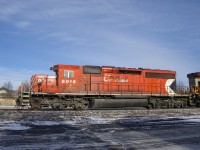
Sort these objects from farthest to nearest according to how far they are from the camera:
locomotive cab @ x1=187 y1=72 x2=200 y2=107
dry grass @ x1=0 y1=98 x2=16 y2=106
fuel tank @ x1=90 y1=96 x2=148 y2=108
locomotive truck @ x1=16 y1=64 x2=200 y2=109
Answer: dry grass @ x1=0 y1=98 x2=16 y2=106 → locomotive cab @ x1=187 y1=72 x2=200 y2=107 → fuel tank @ x1=90 y1=96 x2=148 y2=108 → locomotive truck @ x1=16 y1=64 x2=200 y2=109

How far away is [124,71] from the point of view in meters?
23.0

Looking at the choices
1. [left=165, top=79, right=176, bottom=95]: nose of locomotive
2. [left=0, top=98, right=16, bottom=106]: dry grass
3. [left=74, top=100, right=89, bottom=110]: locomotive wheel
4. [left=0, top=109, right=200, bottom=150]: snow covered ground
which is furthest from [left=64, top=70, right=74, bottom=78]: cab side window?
[left=0, top=98, right=16, bottom=106]: dry grass

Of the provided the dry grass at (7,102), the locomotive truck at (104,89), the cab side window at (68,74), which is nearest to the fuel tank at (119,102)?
the locomotive truck at (104,89)

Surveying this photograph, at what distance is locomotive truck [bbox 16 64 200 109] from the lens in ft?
64.6

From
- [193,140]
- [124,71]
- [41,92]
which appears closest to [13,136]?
[193,140]

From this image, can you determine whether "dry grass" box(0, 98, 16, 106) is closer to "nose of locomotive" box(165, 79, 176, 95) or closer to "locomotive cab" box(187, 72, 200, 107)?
"nose of locomotive" box(165, 79, 176, 95)

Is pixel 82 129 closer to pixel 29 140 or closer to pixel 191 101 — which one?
pixel 29 140

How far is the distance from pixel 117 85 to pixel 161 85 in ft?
14.3

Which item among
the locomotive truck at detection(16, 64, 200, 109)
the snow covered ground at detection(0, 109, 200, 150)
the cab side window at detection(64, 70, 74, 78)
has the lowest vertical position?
the snow covered ground at detection(0, 109, 200, 150)

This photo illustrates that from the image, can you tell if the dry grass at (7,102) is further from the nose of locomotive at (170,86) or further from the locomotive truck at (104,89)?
the nose of locomotive at (170,86)

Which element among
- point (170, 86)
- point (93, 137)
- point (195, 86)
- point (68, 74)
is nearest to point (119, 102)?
point (68, 74)

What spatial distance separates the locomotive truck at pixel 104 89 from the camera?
19703mm

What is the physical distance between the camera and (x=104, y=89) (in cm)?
2197

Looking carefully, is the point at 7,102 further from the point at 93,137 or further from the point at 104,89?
the point at 93,137
